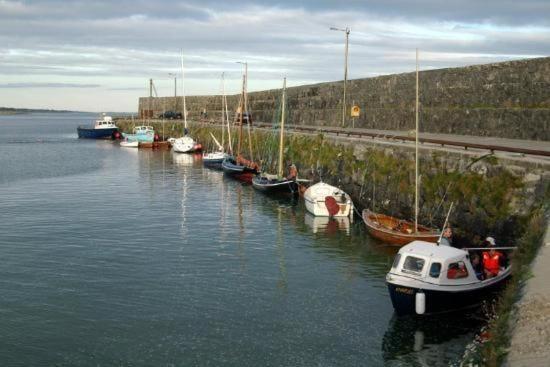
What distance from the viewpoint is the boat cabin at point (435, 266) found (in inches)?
733

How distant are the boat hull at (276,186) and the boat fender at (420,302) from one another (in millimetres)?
25484

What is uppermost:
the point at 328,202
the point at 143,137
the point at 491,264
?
the point at 143,137

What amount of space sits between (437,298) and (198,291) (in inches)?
329

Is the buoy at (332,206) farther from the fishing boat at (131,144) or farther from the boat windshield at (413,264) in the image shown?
the fishing boat at (131,144)

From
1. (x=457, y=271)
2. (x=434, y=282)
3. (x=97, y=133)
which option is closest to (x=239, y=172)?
(x=457, y=271)

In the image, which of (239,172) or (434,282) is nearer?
(434,282)

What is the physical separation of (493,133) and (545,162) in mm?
13164

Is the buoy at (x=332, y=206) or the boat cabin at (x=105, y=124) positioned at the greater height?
the boat cabin at (x=105, y=124)

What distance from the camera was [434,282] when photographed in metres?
18.5

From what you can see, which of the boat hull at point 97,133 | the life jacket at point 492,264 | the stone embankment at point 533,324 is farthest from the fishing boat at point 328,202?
the boat hull at point 97,133

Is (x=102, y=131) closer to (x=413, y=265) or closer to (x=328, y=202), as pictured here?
(x=328, y=202)

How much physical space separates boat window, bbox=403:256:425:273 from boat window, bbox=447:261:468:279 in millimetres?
865

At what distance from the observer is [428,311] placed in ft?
61.5

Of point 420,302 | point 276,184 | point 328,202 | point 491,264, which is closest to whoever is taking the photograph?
point 420,302
